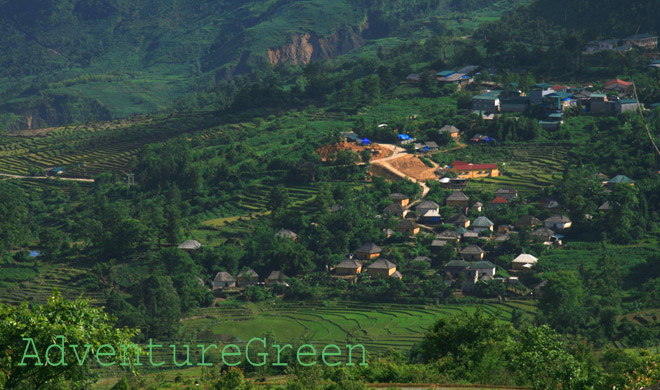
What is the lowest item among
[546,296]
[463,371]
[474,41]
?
[546,296]

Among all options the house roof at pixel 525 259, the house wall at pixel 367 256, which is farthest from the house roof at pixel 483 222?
the house wall at pixel 367 256

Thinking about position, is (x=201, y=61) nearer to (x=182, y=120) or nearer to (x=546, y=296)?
(x=182, y=120)

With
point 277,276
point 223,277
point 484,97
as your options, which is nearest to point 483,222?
point 277,276

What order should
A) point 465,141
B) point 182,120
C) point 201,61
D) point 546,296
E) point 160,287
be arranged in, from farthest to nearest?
1. point 201,61
2. point 182,120
3. point 465,141
4. point 160,287
5. point 546,296

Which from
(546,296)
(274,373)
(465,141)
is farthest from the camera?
(465,141)

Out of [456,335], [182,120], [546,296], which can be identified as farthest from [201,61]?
[456,335]

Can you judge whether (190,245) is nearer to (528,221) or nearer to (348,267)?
(348,267)

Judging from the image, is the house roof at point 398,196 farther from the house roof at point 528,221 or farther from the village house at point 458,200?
the house roof at point 528,221

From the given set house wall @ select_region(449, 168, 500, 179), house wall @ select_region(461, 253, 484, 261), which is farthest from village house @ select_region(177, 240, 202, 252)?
house wall @ select_region(449, 168, 500, 179)
